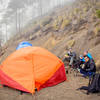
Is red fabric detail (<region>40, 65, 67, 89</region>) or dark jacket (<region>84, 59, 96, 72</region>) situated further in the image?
dark jacket (<region>84, 59, 96, 72</region>)

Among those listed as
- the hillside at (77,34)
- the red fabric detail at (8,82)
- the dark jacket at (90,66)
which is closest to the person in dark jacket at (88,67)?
the dark jacket at (90,66)

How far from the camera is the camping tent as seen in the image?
20.4 ft

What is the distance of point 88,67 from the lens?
25.2 feet

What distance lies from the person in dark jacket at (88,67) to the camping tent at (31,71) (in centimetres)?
140

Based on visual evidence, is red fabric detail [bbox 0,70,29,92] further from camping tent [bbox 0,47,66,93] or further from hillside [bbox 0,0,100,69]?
hillside [bbox 0,0,100,69]

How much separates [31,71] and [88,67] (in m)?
3.42

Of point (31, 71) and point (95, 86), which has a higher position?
point (31, 71)

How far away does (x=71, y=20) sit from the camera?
20.8 meters

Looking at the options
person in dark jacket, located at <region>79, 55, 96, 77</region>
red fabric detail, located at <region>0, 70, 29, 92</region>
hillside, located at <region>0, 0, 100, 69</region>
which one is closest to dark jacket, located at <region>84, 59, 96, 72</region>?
person in dark jacket, located at <region>79, 55, 96, 77</region>

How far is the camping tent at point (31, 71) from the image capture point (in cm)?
623

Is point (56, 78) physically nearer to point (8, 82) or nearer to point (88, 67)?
point (88, 67)

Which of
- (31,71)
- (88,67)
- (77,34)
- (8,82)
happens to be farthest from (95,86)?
(77,34)

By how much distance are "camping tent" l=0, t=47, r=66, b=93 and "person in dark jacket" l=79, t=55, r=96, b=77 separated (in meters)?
1.40

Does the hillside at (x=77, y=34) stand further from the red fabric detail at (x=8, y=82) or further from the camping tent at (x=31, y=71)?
the red fabric detail at (x=8, y=82)
